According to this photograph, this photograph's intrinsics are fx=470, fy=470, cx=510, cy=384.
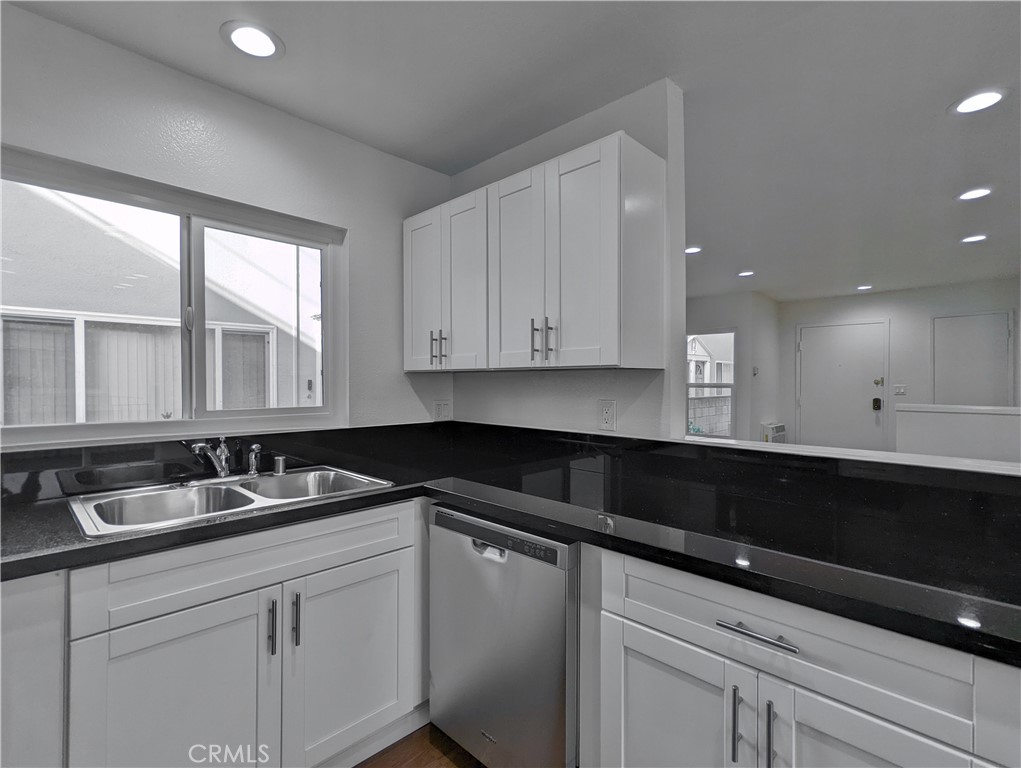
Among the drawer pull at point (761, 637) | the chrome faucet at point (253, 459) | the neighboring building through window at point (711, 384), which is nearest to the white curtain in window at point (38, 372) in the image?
the chrome faucet at point (253, 459)

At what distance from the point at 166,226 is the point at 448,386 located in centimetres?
145

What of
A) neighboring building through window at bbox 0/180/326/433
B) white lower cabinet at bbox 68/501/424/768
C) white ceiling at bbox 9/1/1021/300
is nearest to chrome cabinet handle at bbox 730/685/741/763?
white lower cabinet at bbox 68/501/424/768

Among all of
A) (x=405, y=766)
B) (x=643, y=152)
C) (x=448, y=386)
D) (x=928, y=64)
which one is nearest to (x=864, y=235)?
(x=928, y=64)

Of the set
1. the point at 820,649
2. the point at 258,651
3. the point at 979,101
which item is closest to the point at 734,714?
the point at 820,649

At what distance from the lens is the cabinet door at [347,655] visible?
1.38m

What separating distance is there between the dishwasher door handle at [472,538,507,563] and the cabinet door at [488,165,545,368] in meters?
0.71

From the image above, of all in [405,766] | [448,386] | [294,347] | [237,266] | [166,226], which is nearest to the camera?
[405,766]

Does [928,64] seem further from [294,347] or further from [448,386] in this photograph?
[294,347]

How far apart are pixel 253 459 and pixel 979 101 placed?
3.04 metres

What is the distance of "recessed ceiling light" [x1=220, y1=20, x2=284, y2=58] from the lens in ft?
4.90

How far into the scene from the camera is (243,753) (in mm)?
1291

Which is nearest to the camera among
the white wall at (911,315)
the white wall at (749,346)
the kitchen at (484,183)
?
the kitchen at (484,183)

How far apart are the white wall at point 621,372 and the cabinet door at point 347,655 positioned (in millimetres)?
929

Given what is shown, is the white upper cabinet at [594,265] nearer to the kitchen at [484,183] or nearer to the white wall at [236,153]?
the kitchen at [484,183]
